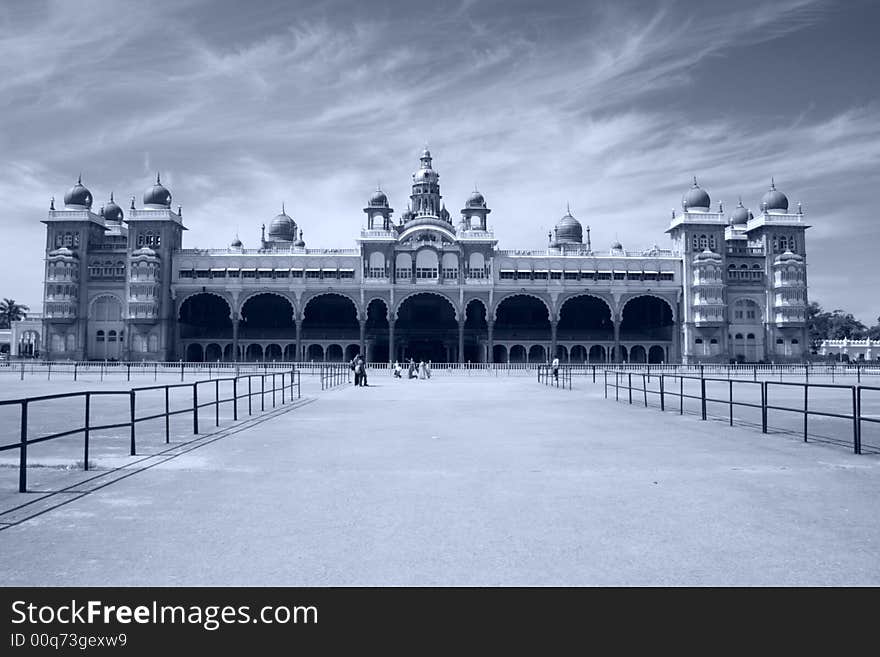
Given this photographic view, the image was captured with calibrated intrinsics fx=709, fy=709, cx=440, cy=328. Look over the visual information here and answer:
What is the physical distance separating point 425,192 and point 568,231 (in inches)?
623

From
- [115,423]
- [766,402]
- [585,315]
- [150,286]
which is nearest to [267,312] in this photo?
[150,286]

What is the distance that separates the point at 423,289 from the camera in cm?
6147

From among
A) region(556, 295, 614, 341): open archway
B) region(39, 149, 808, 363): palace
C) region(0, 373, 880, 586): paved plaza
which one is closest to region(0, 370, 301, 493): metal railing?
region(0, 373, 880, 586): paved plaza

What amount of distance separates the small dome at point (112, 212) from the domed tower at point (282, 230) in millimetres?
16389

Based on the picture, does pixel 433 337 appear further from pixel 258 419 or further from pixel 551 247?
pixel 258 419

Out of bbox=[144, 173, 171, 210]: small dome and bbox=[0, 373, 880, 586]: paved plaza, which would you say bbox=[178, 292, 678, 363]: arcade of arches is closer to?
bbox=[144, 173, 171, 210]: small dome

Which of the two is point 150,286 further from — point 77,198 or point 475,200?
point 475,200

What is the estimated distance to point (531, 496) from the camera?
24.2 feet

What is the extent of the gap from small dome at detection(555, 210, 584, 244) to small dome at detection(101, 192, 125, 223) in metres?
47.4

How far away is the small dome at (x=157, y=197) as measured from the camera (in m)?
64.1

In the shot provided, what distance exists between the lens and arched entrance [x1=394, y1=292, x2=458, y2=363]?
2547 inches

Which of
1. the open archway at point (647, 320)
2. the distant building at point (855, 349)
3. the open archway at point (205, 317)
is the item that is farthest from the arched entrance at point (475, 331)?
the distant building at point (855, 349)
